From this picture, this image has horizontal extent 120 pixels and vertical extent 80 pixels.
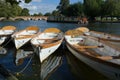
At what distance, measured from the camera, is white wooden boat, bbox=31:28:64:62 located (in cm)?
2108

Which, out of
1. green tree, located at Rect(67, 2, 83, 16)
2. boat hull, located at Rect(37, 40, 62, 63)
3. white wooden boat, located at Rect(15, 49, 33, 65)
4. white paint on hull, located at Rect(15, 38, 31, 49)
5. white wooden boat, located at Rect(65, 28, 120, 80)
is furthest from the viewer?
green tree, located at Rect(67, 2, 83, 16)

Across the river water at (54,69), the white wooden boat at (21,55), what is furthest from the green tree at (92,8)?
the river water at (54,69)

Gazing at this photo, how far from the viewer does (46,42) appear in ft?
86.7

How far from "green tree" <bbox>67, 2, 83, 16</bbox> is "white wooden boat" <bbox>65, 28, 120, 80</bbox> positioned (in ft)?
379

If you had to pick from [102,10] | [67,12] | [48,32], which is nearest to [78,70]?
[48,32]

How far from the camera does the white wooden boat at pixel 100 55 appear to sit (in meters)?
13.7

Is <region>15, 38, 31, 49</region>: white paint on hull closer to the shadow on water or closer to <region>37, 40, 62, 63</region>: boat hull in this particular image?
<region>37, 40, 62, 63</region>: boat hull

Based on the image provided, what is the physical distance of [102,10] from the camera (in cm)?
12400

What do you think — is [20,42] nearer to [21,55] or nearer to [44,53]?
[21,55]

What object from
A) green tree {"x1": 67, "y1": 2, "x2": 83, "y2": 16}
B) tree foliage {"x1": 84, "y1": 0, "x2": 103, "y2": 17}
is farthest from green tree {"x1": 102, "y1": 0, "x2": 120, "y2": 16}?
green tree {"x1": 67, "y1": 2, "x2": 83, "y2": 16}

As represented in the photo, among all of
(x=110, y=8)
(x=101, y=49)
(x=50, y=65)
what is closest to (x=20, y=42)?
(x=50, y=65)

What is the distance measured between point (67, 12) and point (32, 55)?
129 m

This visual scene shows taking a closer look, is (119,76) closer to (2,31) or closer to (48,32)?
(48,32)

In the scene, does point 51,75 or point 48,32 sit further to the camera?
point 48,32
